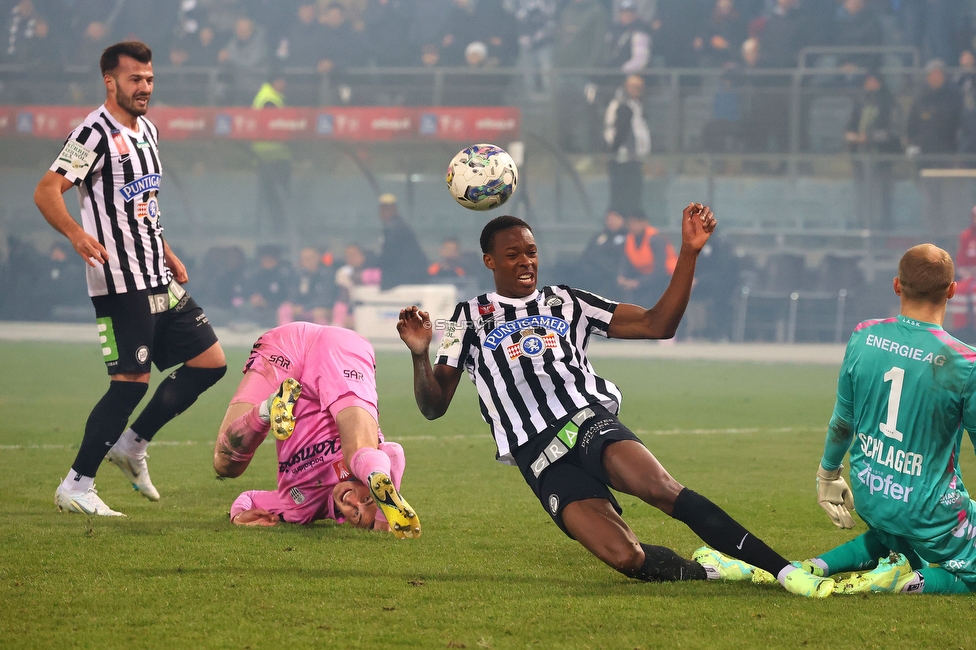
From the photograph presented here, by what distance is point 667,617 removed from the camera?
126 inches

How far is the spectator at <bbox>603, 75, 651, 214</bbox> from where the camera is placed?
17453mm

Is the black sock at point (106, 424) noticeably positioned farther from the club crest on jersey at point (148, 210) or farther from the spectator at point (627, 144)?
the spectator at point (627, 144)

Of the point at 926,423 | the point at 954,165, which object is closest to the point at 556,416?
the point at 926,423

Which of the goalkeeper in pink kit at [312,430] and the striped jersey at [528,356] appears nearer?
the striped jersey at [528,356]

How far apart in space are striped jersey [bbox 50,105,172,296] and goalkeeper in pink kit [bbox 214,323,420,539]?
78 centimetres

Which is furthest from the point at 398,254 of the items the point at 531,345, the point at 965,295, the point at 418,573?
the point at 418,573

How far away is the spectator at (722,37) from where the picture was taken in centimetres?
1877

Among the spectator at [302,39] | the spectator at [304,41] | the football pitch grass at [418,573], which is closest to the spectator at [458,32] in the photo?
the spectator at [304,41]

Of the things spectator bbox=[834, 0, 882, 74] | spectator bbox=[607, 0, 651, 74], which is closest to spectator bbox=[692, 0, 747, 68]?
spectator bbox=[607, 0, 651, 74]

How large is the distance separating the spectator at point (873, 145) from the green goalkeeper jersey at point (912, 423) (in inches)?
561

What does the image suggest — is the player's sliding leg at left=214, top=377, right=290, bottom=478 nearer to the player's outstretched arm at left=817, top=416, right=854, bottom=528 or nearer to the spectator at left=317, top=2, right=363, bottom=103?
the player's outstretched arm at left=817, top=416, right=854, bottom=528

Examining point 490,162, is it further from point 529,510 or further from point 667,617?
point 667,617

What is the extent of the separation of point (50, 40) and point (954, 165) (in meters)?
16.1

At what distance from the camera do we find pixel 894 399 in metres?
3.58
